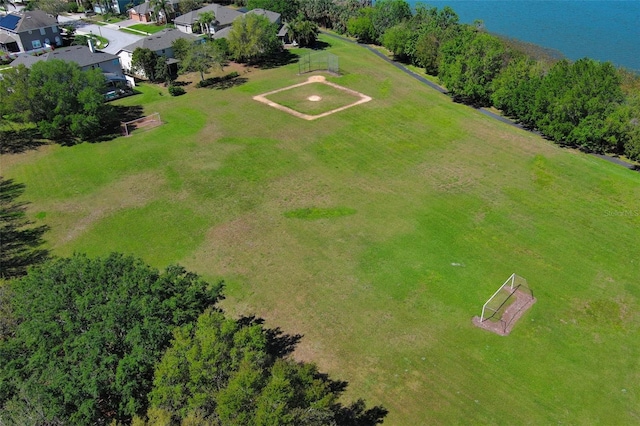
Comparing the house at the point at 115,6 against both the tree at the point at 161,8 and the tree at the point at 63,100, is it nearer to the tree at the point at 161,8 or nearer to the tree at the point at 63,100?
the tree at the point at 161,8

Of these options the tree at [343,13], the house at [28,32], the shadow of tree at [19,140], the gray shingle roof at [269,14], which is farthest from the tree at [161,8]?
the shadow of tree at [19,140]

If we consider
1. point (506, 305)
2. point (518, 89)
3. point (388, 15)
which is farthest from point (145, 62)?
point (506, 305)

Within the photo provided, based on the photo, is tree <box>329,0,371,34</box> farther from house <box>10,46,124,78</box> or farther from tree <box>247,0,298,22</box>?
house <box>10,46,124,78</box>

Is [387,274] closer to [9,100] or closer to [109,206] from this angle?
[109,206]

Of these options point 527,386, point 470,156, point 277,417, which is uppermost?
point 277,417

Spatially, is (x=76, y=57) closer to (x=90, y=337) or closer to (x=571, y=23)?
(x=90, y=337)

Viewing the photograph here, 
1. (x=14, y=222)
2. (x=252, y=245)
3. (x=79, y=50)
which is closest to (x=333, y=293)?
(x=252, y=245)
